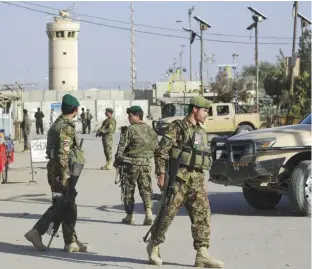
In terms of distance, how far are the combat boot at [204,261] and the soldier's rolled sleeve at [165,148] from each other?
2.88 feet

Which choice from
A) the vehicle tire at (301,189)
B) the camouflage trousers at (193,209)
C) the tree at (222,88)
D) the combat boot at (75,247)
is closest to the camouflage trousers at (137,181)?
the vehicle tire at (301,189)

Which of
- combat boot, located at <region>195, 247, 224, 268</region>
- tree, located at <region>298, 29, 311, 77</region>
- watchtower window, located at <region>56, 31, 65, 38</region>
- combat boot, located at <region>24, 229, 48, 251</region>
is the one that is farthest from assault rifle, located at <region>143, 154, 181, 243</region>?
watchtower window, located at <region>56, 31, 65, 38</region>

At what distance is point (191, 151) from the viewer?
320 inches

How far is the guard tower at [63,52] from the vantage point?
99.8 m

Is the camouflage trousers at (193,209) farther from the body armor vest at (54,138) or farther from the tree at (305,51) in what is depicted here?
the tree at (305,51)

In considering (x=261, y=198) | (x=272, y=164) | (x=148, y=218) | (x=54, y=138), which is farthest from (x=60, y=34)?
(x=54, y=138)

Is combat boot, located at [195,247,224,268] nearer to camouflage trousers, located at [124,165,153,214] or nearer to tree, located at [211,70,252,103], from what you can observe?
camouflage trousers, located at [124,165,153,214]

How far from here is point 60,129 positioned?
907 cm

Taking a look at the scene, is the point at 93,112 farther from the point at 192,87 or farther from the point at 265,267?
the point at 265,267

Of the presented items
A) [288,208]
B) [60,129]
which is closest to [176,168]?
[60,129]

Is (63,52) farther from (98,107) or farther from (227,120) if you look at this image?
(227,120)

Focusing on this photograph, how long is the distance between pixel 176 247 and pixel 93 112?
2125 inches

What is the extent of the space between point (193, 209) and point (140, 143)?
3688 mm

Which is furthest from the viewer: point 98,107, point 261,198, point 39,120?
point 98,107
